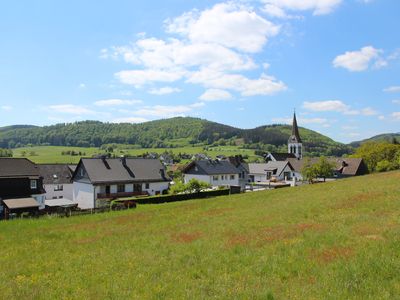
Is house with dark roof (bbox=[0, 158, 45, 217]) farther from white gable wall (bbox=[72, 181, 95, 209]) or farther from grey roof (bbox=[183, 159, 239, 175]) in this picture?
grey roof (bbox=[183, 159, 239, 175])

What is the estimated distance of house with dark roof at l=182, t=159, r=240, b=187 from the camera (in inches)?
3214

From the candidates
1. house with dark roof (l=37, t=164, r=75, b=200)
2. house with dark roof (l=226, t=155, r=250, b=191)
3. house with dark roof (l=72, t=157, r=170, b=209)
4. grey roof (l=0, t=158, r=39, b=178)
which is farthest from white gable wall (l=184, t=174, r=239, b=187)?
grey roof (l=0, t=158, r=39, b=178)

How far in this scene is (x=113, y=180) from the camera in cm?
6425

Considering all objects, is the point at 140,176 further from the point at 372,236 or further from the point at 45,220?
the point at 372,236

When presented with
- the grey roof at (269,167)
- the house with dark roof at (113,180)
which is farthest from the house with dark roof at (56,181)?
the grey roof at (269,167)

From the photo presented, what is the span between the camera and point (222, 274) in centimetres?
1324

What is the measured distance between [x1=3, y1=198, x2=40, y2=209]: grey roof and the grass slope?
98.3 feet

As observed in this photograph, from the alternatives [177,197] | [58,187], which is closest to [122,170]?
[177,197]

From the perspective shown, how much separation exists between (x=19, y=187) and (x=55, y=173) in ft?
65.2

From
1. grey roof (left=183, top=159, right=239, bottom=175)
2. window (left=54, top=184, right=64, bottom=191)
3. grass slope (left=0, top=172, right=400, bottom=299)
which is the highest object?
grey roof (left=183, top=159, right=239, bottom=175)

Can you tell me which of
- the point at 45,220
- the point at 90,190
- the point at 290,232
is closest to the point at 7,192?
the point at 90,190

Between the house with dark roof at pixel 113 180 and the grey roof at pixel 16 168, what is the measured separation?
29.1 feet

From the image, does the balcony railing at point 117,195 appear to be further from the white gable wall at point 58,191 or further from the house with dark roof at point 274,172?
the house with dark roof at point 274,172

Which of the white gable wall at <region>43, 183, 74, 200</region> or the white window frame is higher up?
the white window frame
